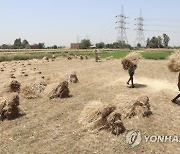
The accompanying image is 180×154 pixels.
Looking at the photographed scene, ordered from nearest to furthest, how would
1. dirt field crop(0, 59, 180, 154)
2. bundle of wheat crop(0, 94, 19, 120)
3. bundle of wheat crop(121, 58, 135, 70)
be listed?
dirt field crop(0, 59, 180, 154) < bundle of wheat crop(0, 94, 19, 120) < bundle of wheat crop(121, 58, 135, 70)

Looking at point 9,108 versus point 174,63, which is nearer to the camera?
point 9,108

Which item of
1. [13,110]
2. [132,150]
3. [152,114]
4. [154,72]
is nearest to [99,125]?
[132,150]

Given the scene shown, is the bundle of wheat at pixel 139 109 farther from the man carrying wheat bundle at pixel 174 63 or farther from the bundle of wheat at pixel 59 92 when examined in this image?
the bundle of wheat at pixel 59 92

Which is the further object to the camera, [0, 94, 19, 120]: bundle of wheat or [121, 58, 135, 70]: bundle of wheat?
[121, 58, 135, 70]: bundle of wheat

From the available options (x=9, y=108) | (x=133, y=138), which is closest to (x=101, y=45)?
(x=9, y=108)

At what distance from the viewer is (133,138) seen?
1009cm

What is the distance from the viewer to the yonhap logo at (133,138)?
385 inches

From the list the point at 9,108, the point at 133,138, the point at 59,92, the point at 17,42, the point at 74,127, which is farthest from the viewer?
the point at 17,42

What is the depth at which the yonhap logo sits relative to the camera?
9770mm

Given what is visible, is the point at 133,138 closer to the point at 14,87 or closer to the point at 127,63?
the point at 14,87

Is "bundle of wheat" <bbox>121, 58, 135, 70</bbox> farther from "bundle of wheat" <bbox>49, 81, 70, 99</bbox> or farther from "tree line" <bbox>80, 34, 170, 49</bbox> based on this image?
"tree line" <bbox>80, 34, 170, 49</bbox>

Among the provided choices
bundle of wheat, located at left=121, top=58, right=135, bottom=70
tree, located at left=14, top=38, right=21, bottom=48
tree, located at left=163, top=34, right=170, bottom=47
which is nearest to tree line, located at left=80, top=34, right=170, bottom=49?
tree, located at left=163, top=34, right=170, bottom=47

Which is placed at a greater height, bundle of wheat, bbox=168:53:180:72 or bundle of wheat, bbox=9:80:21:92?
bundle of wheat, bbox=168:53:180:72

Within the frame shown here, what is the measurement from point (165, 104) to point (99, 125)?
177 inches
